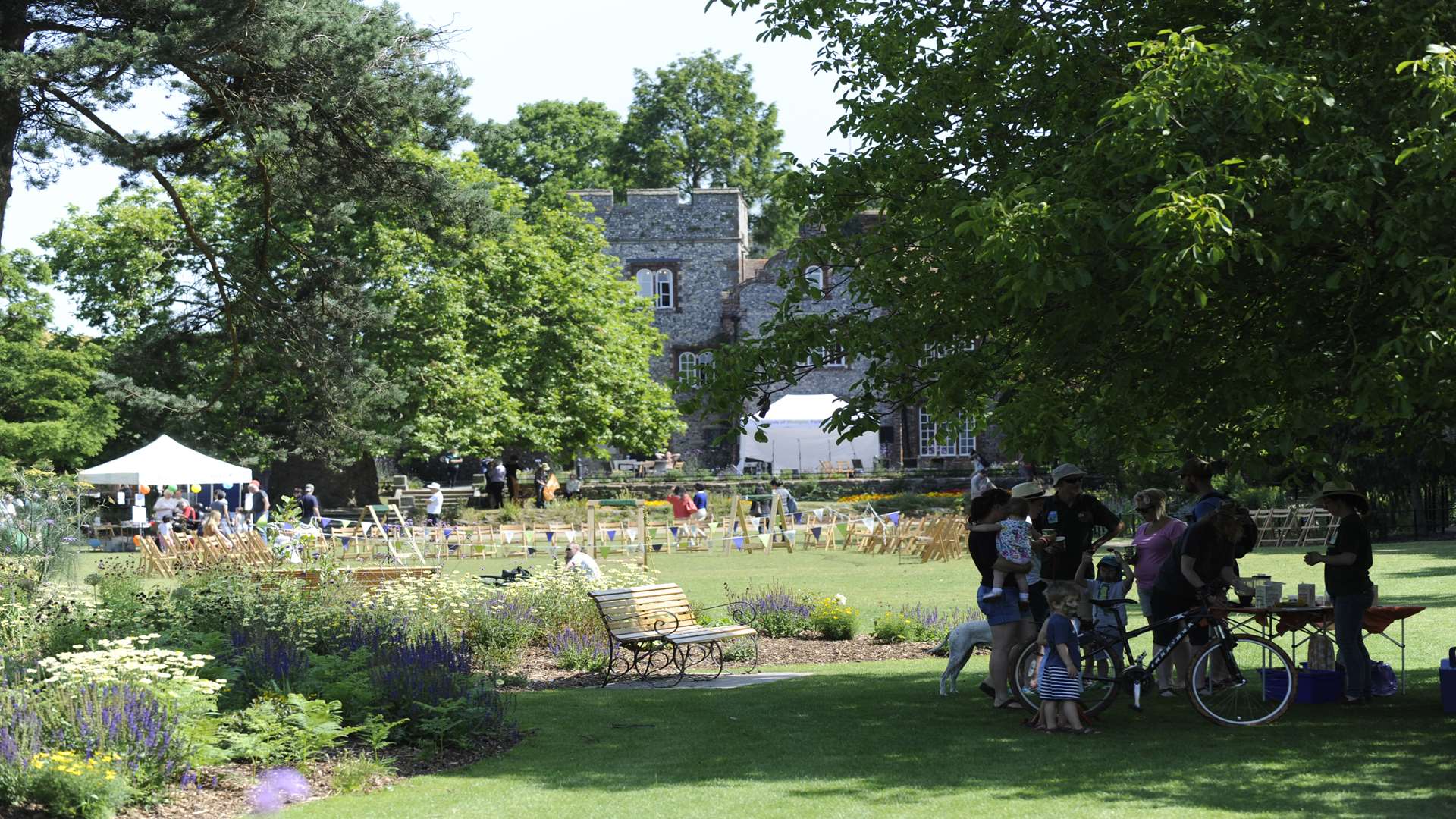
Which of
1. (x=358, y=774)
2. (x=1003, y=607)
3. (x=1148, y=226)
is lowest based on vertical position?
(x=358, y=774)

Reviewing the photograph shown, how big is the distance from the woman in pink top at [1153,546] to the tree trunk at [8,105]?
33.0 ft

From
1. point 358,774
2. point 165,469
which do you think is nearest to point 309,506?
A: point 165,469

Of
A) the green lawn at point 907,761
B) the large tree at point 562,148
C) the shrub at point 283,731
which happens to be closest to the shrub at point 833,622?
the green lawn at point 907,761

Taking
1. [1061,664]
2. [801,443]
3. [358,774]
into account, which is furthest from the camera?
[801,443]

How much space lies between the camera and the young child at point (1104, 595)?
988 cm

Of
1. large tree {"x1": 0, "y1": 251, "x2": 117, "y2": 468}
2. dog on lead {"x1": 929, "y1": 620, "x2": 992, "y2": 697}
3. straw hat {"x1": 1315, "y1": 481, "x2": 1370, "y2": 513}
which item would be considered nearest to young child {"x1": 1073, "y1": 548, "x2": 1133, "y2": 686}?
dog on lead {"x1": 929, "y1": 620, "x2": 992, "y2": 697}

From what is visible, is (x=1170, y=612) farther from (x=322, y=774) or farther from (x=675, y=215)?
(x=675, y=215)

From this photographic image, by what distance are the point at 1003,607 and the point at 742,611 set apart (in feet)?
19.0

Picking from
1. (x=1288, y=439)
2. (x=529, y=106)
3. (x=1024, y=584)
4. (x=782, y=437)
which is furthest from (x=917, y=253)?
(x=529, y=106)

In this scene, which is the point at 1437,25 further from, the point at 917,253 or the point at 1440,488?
the point at 1440,488

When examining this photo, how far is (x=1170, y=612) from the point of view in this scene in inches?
388

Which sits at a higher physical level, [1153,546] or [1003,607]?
[1153,546]

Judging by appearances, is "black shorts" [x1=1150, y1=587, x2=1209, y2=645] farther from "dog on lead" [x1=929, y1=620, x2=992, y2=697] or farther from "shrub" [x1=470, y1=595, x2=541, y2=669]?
"shrub" [x1=470, y1=595, x2=541, y2=669]

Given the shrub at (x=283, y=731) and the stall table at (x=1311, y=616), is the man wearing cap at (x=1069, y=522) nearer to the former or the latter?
the stall table at (x=1311, y=616)
